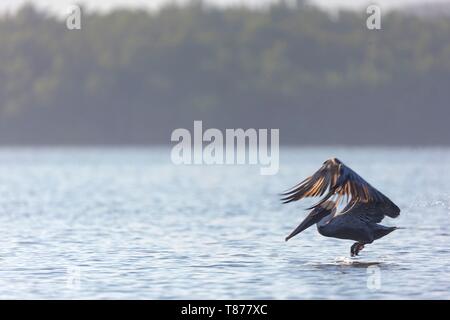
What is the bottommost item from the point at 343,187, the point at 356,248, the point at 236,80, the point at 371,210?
the point at 356,248

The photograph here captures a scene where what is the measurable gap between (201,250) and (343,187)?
4.35 metres

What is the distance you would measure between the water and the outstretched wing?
1.05 meters

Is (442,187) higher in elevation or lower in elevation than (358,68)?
lower

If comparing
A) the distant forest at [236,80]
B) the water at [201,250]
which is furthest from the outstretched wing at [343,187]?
the distant forest at [236,80]

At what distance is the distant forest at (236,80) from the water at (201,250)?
84.1 m

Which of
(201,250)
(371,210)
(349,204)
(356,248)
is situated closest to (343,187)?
(349,204)

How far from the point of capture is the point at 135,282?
56.1 ft

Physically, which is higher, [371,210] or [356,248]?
[371,210]

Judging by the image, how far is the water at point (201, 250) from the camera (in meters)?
16.5

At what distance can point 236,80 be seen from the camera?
13550 centimetres

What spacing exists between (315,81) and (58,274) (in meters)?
116

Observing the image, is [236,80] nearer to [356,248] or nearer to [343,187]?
[356,248]
